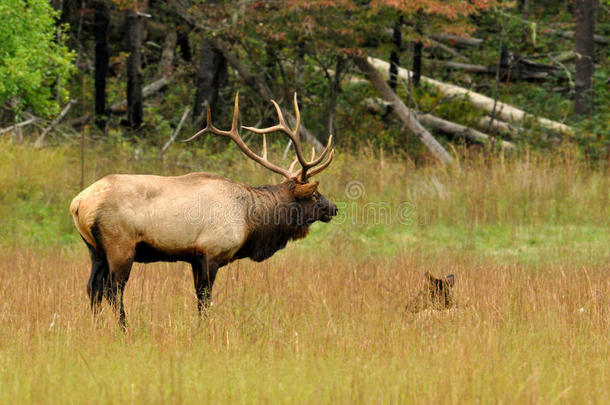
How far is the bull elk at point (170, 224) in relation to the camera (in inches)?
275

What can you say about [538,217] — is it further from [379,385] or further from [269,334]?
[379,385]

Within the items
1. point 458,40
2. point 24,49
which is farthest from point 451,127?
point 24,49

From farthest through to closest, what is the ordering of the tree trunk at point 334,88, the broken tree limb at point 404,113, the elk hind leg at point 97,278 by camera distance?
1. the tree trunk at point 334,88
2. the broken tree limb at point 404,113
3. the elk hind leg at point 97,278

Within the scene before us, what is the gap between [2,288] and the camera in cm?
818

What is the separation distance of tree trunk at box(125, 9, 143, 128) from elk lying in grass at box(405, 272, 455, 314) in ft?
35.9

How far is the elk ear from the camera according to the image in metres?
8.51

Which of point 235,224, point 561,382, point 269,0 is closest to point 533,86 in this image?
point 269,0

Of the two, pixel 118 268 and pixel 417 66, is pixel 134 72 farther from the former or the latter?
pixel 118 268

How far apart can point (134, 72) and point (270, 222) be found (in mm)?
9889

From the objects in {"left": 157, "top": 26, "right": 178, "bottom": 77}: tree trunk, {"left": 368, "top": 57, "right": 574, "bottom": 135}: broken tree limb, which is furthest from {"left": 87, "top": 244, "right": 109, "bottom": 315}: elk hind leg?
{"left": 157, "top": 26, "right": 178, "bottom": 77}: tree trunk

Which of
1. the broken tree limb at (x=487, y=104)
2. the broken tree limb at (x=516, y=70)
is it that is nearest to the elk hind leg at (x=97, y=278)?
the broken tree limb at (x=487, y=104)

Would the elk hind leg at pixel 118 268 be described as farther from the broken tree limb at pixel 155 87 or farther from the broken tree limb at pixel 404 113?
the broken tree limb at pixel 155 87

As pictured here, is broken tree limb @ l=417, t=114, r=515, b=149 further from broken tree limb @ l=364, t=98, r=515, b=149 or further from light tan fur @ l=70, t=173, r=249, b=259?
light tan fur @ l=70, t=173, r=249, b=259

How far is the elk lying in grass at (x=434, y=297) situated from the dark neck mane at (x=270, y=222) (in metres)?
1.52
